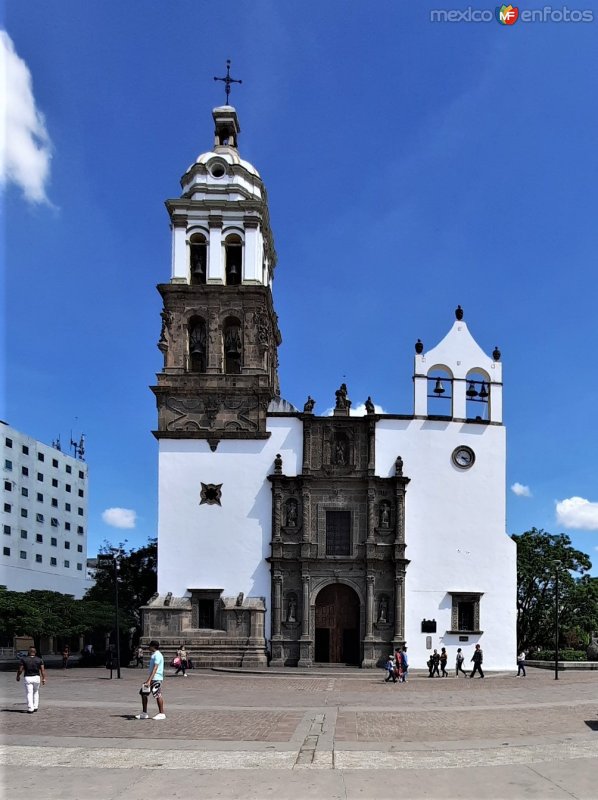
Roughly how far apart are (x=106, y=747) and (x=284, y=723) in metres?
4.59

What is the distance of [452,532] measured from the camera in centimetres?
3888

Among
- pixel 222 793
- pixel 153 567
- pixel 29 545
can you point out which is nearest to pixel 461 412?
pixel 153 567

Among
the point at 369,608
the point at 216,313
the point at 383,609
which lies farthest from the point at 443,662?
the point at 216,313

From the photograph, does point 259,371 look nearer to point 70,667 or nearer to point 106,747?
point 70,667

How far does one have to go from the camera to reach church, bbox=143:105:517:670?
37.5 m

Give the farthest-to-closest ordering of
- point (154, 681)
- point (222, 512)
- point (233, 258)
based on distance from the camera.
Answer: point (233, 258)
point (222, 512)
point (154, 681)

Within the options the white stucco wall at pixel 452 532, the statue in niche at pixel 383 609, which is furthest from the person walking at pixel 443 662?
the statue in niche at pixel 383 609

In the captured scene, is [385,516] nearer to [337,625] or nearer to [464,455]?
[464,455]

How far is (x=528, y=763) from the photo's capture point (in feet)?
40.1

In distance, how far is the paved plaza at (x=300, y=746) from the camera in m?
10.6

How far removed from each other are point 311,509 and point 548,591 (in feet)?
57.4

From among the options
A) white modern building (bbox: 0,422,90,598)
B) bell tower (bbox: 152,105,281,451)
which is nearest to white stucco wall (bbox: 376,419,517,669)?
bell tower (bbox: 152,105,281,451)

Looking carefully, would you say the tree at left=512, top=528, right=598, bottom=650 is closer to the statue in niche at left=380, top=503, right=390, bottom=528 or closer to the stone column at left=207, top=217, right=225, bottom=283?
the statue in niche at left=380, top=503, right=390, bottom=528

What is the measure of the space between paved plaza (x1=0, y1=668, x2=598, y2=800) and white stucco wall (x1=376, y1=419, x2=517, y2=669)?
12.9m
